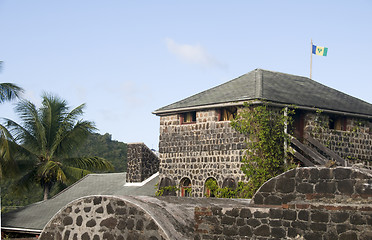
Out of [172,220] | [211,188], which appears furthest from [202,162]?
[172,220]

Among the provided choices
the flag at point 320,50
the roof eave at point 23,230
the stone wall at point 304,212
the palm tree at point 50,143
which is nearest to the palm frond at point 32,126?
the palm tree at point 50,143

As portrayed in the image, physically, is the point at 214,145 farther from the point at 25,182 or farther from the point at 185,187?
the point at 25,182

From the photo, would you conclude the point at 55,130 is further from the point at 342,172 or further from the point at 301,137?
the point at 342,172

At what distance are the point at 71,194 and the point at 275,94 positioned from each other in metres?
12.2

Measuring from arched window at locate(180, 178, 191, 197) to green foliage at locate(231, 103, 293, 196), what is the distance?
124 inches

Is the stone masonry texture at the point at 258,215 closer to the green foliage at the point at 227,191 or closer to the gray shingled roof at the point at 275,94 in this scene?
the green foliage at the point at 227,191

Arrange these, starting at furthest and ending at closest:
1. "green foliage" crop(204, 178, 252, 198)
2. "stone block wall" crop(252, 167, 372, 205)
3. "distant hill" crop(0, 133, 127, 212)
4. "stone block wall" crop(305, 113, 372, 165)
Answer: "distant hill" crop(0, 133, 127, 212)
"stone block wall" crop(305, 113, 372, 165)
"green foliage" crop(204, 178, 252, 198)
"stone block wall" crop(252, 167, 372, 205)

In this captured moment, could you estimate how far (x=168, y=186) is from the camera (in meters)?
26.0

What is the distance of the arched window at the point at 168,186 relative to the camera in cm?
2575

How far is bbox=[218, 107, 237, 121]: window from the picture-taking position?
24.2m

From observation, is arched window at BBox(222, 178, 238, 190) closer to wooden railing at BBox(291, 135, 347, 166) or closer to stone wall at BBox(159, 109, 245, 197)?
stone wall at BBox(159, 109, 245, 197)

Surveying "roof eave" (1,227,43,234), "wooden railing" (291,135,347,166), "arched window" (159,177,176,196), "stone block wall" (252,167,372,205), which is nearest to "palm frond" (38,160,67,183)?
"roof eave" (1,227,43,234)

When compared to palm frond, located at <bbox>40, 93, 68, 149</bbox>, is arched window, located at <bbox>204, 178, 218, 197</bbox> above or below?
below

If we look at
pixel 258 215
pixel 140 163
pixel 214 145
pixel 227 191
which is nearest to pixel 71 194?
pixel 140 163
